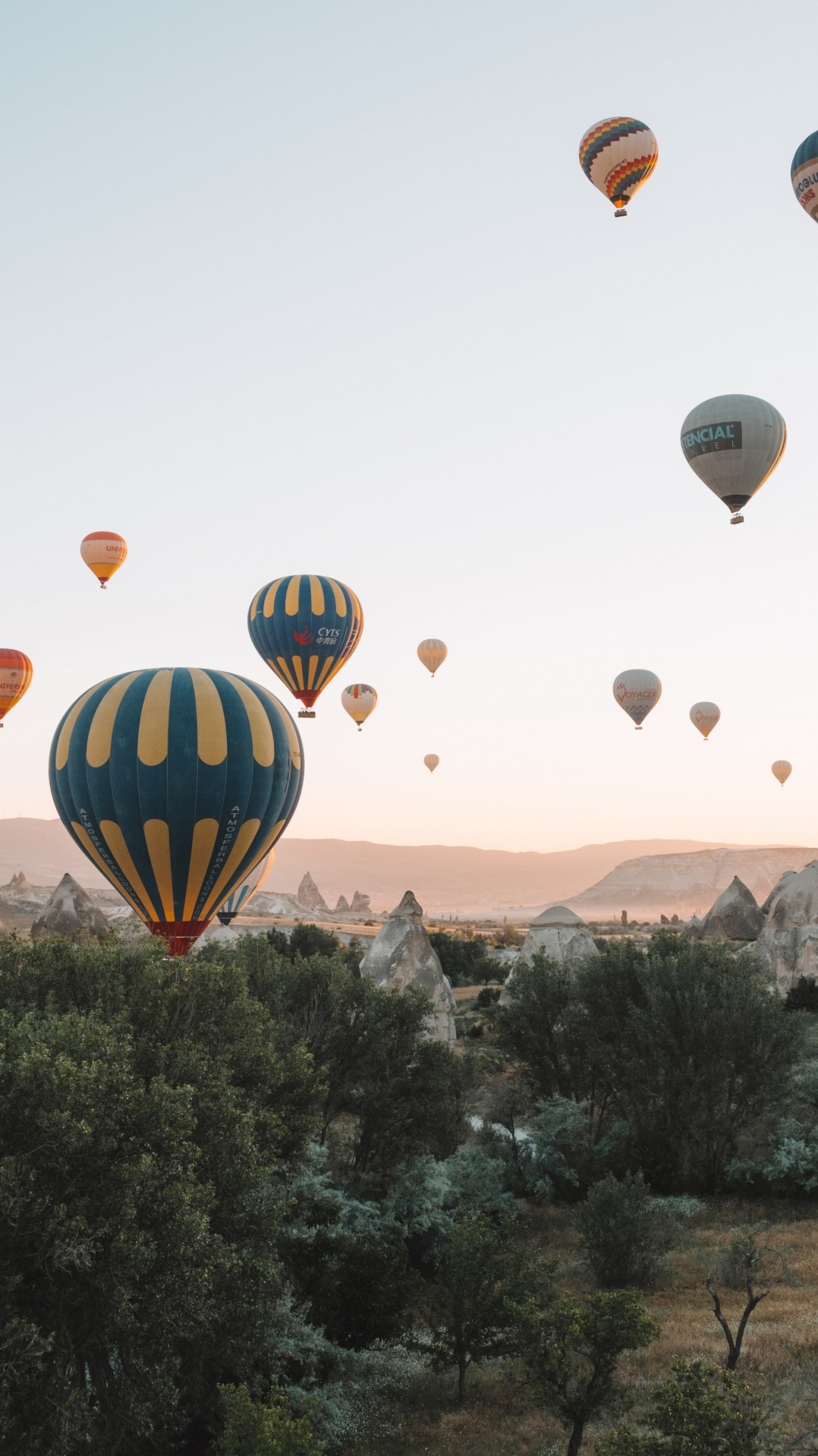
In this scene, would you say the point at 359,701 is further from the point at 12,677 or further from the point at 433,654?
the point at 12,677

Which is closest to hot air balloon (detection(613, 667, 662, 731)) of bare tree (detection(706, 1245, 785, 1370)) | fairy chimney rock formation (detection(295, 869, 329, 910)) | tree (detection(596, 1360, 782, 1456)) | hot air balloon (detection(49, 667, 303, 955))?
hot air balloon (detection(49, 667, 303, 955))

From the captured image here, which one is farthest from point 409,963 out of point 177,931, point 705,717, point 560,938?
point 705,717

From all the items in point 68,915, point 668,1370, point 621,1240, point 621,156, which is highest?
point 621,156

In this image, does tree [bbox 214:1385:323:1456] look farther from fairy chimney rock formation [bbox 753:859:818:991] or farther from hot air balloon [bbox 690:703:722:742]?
hot air balloon [bbox 690:703:722:742]

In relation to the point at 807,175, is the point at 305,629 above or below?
below

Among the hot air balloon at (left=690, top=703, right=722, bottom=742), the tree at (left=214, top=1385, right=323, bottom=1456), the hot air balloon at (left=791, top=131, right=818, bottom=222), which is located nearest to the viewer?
the tree at (left=214, top=1385, right=323, bottom=1456)

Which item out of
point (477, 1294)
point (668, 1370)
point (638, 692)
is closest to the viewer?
point (668, 1370)
